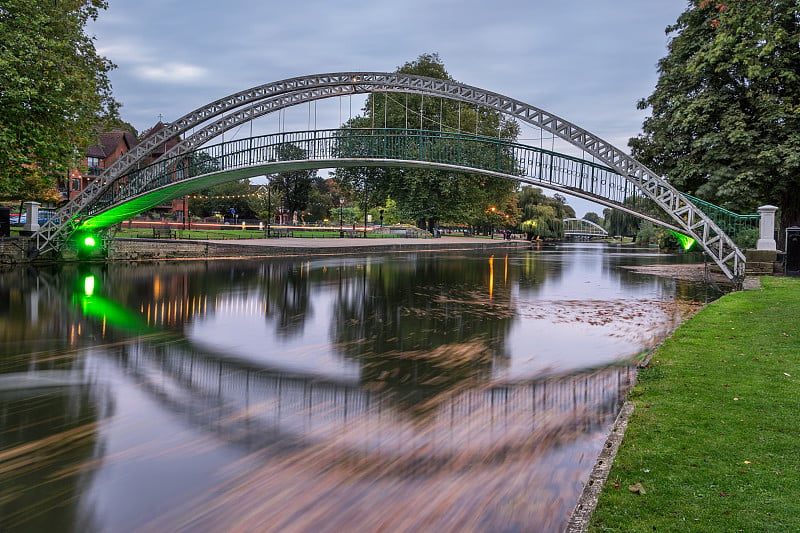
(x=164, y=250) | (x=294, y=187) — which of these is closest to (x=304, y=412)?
(x=164, y=250)

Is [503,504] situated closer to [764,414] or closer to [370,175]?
[764,414]

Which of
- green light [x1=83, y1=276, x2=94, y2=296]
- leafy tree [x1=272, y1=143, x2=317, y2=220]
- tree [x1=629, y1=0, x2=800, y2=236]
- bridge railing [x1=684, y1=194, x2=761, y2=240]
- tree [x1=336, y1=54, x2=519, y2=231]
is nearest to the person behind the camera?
green light [x1=83, y1=276, x2=94, y2=296]

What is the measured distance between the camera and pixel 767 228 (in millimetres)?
21625

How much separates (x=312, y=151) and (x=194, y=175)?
6.46m

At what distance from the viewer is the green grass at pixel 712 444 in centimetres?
378

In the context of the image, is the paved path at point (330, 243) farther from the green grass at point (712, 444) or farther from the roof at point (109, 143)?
the roof at point (109, 143)

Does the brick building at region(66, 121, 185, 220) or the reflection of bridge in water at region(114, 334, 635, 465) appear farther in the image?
the brick building at region(66, 121, 185, 220)

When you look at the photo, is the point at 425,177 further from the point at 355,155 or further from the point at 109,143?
the point at 109,143

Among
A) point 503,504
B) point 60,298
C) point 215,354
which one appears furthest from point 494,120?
point 503,504

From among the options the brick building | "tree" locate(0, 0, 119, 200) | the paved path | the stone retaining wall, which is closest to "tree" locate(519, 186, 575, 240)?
the paved path

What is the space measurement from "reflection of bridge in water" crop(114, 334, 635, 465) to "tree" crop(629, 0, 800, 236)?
63.8ft

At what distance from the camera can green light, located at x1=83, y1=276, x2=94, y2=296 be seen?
17203mm

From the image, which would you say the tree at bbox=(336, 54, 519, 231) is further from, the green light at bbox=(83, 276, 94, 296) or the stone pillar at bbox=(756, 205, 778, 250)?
the green light at bbox=(83, 276, 94, 296)

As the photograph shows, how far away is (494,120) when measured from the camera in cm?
6612
